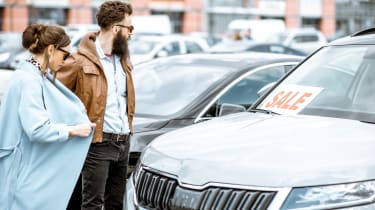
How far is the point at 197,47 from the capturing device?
76.5ft

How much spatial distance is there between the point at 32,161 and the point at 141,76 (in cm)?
318

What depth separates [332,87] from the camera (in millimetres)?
4910

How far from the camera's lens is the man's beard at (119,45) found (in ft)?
16.7

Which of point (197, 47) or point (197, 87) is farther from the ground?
point (197, 87)

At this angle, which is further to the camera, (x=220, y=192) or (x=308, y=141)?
(x=308, y=141)

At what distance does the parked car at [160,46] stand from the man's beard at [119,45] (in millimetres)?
15011

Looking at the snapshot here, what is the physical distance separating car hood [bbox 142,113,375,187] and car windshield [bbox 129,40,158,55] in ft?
54.7

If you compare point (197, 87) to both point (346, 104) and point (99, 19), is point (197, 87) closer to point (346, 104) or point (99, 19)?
point (99, 19)

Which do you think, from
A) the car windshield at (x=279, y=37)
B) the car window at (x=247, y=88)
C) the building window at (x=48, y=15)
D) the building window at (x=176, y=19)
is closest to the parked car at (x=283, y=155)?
the car window at (x=247, y=88)

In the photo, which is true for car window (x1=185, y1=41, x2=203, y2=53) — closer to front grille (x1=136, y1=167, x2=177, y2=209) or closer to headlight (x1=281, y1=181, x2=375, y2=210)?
front grille (x1=136, y1=167, x2=177, y2=209)

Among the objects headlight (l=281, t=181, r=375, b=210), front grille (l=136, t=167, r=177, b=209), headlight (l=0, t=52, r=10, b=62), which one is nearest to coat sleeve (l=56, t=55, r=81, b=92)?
front grille (l=136, t=167, r=177, b=209)

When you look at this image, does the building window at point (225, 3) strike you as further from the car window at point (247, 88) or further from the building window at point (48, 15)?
the car window at point (247, 88)

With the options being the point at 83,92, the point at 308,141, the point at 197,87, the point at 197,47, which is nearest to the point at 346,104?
the point at 308,141

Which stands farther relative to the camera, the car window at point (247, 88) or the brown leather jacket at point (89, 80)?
the car window at point (247, 88)
